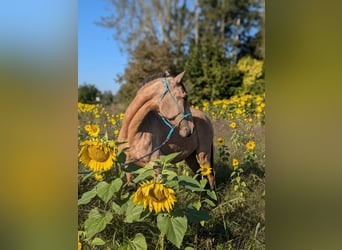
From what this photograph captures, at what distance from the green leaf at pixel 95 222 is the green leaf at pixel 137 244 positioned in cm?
11

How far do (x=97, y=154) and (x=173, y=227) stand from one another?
0.36 m

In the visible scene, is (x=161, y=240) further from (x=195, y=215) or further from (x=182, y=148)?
(x=182, y=148)

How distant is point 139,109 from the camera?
5.27 feet

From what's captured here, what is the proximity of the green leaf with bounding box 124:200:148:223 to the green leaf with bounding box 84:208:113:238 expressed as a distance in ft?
0.22

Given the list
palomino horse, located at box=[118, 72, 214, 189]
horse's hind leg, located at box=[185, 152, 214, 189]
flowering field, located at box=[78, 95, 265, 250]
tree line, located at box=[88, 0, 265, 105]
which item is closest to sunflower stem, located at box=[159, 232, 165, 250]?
flowering field, located at box=[78, 95, 265, 250]

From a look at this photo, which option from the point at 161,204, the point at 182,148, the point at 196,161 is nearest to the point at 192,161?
the point at 196,161

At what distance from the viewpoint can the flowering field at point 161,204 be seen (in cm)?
124

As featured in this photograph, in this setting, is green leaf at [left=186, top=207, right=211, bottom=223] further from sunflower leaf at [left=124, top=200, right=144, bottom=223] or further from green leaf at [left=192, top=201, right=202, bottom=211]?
sunflower leaf at [left=124, top=200, right=144, bottom=223]

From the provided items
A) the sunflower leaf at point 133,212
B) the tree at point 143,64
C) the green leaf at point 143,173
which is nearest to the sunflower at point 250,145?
the green leaf at point 143,173

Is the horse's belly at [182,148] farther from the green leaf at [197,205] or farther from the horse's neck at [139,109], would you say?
the green leaf at [197,205]

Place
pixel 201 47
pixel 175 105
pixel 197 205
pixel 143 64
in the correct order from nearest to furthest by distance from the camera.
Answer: pixel 197 205 → pixel 175 105 → pixel 143 64 → pixel 201 47

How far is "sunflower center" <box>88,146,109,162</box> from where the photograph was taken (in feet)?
4.00
